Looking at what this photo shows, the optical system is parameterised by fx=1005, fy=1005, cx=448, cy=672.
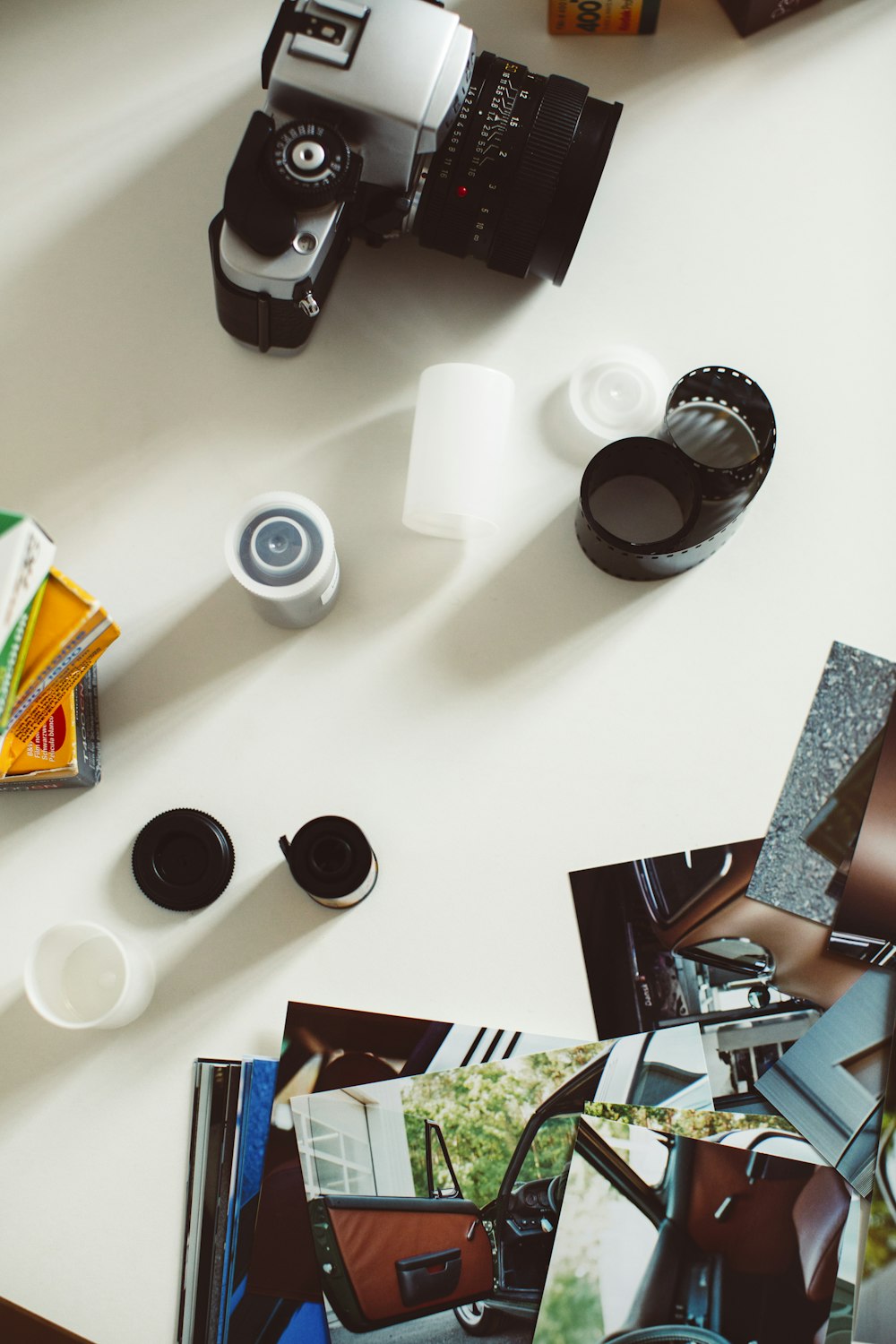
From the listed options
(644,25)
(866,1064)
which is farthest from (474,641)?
(644,25)

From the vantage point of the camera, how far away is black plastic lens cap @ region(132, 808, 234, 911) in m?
0.76

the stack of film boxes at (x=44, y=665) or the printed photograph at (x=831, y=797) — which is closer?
the stack of film boxes at (x=44, y=665)

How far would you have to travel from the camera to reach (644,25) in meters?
0.86

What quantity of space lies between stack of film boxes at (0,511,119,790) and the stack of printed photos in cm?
25

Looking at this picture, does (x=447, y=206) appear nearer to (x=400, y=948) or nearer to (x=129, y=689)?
(x=129, y=689)

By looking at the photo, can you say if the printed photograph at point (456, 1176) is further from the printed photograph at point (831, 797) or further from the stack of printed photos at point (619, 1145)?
the printed photograph at point (831, 797)

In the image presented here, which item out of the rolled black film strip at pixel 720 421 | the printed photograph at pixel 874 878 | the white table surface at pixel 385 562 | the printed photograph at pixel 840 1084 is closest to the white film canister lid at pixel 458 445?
the white table surface at pixel 385 562

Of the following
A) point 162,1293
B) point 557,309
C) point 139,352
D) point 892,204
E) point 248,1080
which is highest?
point 892,204

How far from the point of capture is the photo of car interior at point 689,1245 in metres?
0.73

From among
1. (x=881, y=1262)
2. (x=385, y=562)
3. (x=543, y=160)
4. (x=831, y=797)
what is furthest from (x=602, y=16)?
(x=881, y=1262)

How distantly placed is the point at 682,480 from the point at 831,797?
0.90 feet

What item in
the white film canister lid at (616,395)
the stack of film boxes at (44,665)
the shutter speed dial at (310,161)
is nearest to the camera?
the stack of film boxes at (44,665)

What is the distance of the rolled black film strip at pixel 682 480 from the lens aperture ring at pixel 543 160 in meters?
0.17

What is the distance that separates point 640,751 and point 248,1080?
387mm
